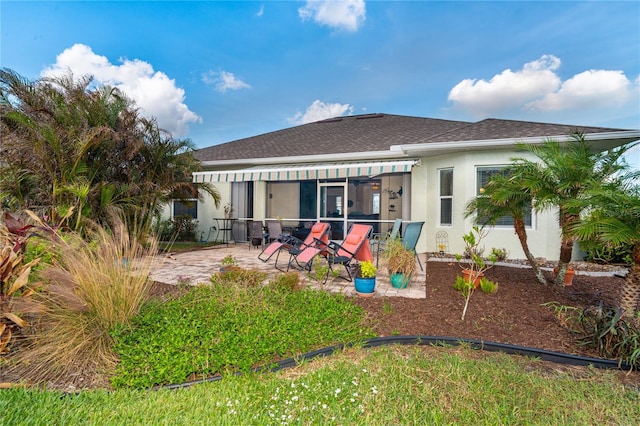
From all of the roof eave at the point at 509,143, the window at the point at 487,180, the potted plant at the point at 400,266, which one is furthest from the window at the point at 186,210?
the window at the point at 487,180

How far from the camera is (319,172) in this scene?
13.0m

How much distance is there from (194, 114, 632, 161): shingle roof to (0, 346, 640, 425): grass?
954cm

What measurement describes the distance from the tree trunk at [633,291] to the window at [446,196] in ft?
25.3

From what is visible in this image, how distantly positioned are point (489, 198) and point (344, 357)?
5750mm

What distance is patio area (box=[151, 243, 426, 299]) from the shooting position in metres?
7.27

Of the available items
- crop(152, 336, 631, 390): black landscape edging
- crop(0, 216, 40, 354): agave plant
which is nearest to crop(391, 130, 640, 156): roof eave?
crop(152, 336, 631, 390): black landscape edging

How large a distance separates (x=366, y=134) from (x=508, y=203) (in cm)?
1079

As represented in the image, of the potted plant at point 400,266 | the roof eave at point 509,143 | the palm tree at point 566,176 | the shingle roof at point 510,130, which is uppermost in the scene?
the shingle roof at point 510,130

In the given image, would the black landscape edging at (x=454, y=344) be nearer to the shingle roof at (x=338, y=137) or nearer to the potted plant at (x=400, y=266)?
the potted plant at (x=400, y=266)

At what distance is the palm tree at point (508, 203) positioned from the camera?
23.3 feet

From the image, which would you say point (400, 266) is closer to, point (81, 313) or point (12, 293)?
point (81, 313)

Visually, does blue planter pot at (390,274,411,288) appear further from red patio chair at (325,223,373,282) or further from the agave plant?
the agave plant

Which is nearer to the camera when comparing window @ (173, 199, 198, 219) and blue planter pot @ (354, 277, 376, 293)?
blue planter pot @ (354, 277, 376, 293)

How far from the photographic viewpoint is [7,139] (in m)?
10.3
